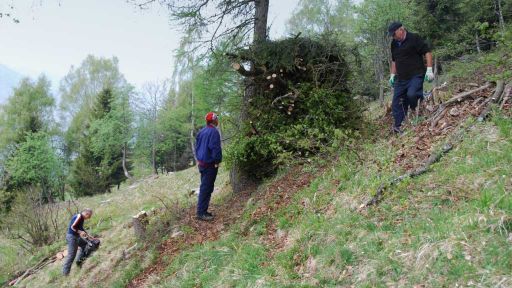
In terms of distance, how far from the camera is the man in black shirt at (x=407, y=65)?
711 centimetres

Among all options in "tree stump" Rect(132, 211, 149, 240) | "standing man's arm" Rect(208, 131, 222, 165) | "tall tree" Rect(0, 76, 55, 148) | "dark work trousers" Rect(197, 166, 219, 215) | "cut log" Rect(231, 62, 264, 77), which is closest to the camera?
"standing man's arm" Rect(208, 131, 222, 165)

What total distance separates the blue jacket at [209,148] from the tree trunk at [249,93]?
137 centimetres

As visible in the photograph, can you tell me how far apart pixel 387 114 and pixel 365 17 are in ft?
41.1

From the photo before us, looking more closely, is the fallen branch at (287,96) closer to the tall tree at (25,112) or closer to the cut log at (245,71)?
the cut log at (245,71)

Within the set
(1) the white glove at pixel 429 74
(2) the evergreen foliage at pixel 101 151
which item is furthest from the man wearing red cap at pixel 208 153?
(2) the evergreen foliage at pixel 101 151

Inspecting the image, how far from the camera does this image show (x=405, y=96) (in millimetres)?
7602

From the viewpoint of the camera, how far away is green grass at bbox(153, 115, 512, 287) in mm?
3424

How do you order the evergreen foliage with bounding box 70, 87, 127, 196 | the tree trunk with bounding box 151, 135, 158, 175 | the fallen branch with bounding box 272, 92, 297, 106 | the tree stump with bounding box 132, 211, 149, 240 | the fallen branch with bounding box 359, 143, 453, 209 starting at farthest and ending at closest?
the tree trunk with bounding box 151, 135, 158, 175, the evergreen foliage with bounding box 70, 87, 127, 196, the tree stump with bounding box 132, 211, 149, 240, the fallen branch with bounding box 272, 92, 297, 106, the fallen branch with bounding box 359, 143, 453, 209

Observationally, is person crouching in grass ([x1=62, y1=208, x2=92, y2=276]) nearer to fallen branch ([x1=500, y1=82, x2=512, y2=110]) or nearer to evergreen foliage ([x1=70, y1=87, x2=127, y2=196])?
fallen branch ([x1=500, y1=82, x2=512, y2=110])

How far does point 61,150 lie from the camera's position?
139ft

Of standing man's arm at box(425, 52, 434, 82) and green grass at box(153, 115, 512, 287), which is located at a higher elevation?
standing man's arm at box(425, 52, 434, 82)

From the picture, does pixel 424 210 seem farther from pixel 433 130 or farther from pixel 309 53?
pixel 309 53

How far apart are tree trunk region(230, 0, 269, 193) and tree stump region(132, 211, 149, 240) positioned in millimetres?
2046

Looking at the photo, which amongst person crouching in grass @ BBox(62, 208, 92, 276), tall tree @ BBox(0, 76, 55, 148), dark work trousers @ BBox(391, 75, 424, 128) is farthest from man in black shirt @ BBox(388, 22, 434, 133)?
tall tree @ BBox(0, 76, 55, 148)
